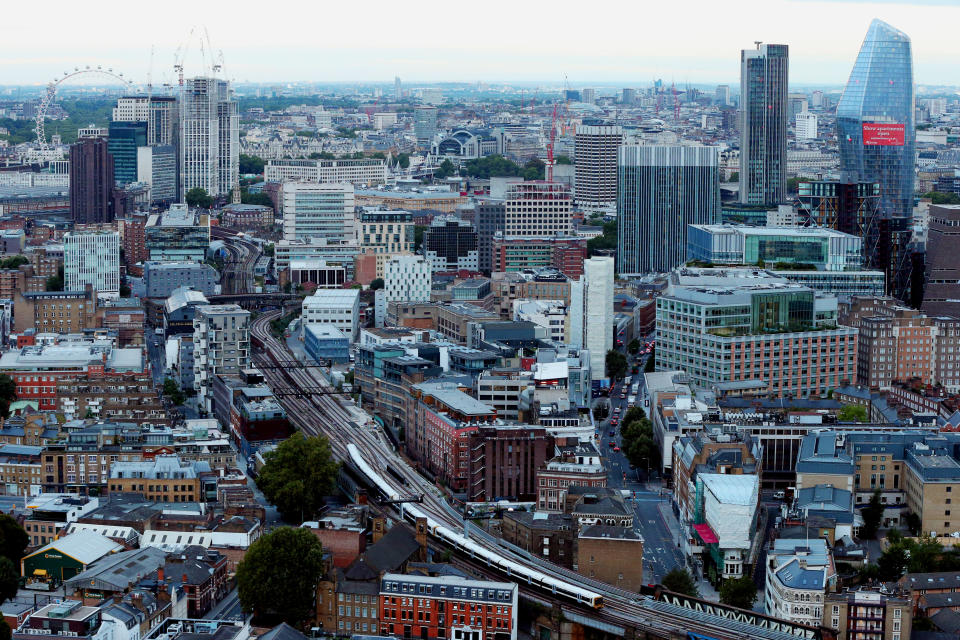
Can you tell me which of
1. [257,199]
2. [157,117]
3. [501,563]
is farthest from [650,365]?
[157,117]

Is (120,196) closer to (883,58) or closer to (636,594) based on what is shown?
(883,58)

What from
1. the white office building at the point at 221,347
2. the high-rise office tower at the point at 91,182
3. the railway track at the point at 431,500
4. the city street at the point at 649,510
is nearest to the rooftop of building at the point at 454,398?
the railway track at the point at 431,500

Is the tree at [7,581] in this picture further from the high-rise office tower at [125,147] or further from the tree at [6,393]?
the high-rise office tower at [125,147]

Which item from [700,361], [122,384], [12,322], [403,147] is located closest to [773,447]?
[700,361]

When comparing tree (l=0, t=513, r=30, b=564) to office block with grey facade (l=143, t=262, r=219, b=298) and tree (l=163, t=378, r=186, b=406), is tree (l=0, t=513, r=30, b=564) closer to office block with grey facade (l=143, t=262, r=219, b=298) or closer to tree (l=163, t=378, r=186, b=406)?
tree (l=163, t=378, r=186, b=406)

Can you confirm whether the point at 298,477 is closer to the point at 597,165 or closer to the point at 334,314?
the point at 334,314

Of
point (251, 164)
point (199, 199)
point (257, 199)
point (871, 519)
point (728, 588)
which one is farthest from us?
point (251, 164)

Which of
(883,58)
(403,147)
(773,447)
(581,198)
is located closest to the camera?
(773,447)
